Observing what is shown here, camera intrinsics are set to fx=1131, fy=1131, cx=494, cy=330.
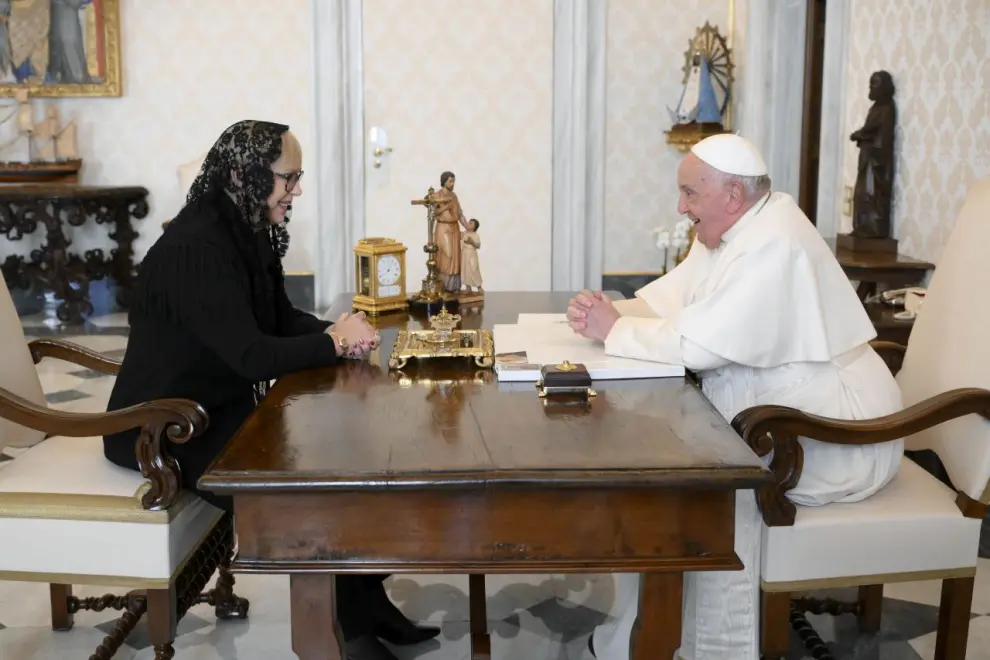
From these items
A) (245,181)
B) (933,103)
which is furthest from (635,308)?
(933,103)

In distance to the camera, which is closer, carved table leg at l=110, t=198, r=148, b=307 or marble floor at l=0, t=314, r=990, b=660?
marble floor at l=0, t=314, r=990, b=660

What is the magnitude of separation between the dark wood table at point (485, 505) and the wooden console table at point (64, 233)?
19.5 ft

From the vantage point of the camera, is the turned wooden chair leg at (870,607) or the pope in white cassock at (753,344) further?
the turned wooden chair leg at (870,607)

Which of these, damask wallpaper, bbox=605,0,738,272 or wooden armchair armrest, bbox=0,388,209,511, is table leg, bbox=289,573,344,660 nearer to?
wooden armchair armrest, bbox=0,388,209,511

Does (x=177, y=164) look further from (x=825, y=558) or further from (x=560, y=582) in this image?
(x=825, y=558)

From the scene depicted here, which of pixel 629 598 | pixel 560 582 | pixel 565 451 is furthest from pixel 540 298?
pixel 565 451

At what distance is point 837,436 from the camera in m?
2.53

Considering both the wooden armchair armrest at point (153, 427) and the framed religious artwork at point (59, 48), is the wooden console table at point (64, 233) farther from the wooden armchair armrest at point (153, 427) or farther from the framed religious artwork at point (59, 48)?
the wooden armchair armrest at point (153, 427)

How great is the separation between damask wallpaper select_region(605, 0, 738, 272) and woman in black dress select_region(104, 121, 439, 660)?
533cm

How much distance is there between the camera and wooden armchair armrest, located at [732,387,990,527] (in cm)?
248

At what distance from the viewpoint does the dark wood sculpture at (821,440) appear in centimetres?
248

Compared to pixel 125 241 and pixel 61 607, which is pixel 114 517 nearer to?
pixel 61 607

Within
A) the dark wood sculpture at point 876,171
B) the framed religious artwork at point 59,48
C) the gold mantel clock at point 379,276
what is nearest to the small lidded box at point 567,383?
the gold mantel clock at point 379,276

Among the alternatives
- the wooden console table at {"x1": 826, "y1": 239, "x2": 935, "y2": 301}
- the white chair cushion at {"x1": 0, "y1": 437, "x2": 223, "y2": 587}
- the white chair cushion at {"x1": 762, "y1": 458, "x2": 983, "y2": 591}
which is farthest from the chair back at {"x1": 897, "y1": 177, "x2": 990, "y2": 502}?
the wooden console table at {"x1": 826, "y1": 239, "x2": 935, "y2": 301}
